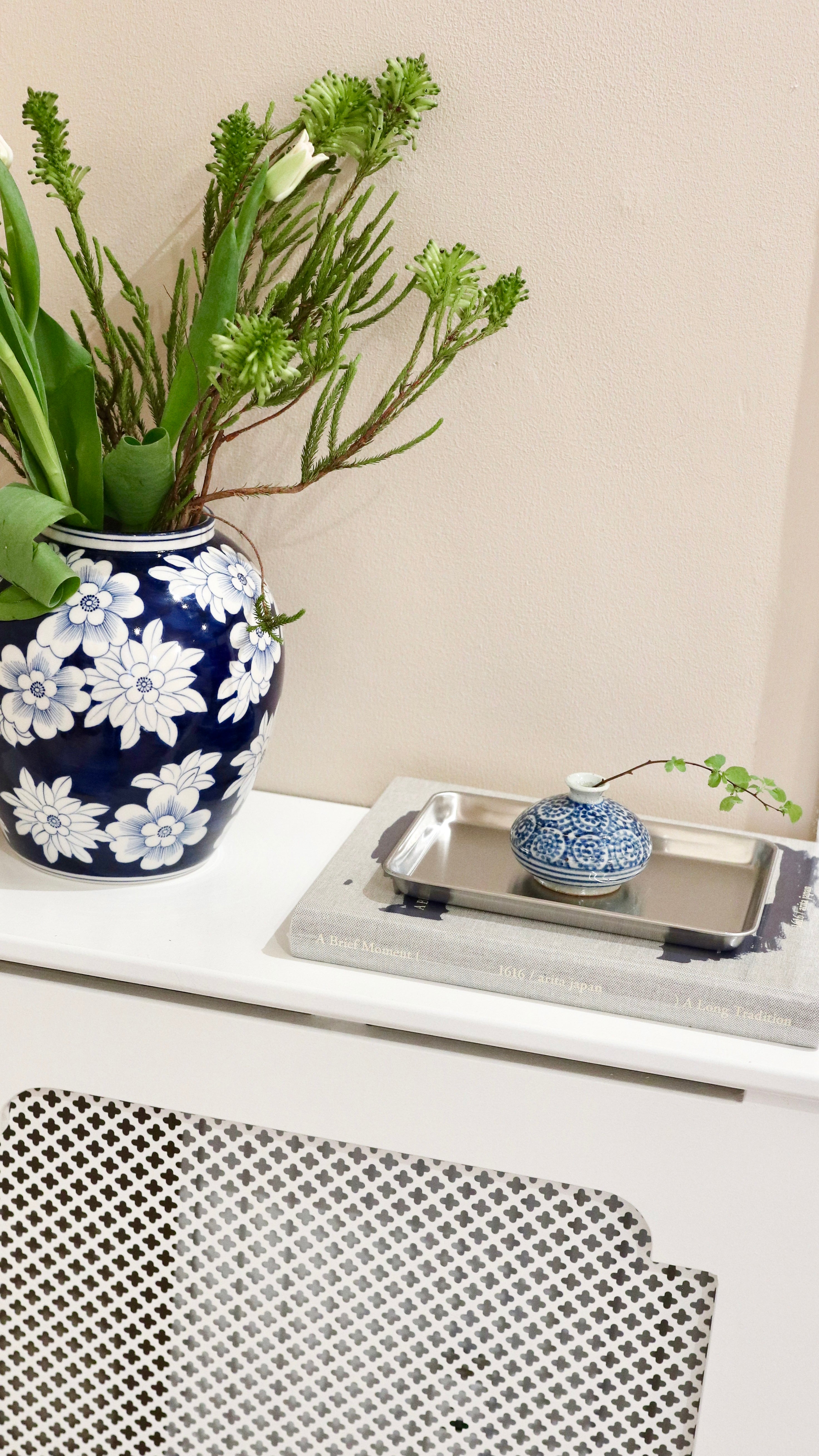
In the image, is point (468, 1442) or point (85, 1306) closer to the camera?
point (468, 1442)

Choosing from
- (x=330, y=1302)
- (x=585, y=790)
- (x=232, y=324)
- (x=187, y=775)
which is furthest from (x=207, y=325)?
(x=330, y=1302)

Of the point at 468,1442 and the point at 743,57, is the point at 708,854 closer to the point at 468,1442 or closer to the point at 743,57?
the point at 468,1442

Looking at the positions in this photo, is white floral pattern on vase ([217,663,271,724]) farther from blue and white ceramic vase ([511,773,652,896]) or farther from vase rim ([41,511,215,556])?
blue and white ceramic vase ([511,773,652,896])

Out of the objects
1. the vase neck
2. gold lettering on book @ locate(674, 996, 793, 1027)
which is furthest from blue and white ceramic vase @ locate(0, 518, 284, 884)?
gold lettering on book @ locate(674, 996, 793, 1027)

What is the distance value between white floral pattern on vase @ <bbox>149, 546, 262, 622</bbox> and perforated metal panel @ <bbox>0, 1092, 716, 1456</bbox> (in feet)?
1.20

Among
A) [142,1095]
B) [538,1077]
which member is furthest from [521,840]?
[142,1095]

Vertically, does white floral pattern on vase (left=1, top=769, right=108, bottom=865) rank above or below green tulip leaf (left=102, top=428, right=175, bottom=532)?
below

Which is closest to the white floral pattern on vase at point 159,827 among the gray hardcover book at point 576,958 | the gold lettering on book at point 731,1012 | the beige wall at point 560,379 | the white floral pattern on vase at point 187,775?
the white floral pattern on vase at point 187,775

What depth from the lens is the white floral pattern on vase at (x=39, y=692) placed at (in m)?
0.79

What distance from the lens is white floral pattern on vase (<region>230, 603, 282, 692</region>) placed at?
33.0 inches

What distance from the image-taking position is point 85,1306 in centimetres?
101

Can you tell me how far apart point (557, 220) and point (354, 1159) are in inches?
27.7

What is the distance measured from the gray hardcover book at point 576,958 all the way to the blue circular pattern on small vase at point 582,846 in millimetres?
38

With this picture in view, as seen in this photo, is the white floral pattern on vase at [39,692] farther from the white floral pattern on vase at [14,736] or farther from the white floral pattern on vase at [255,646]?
the white floral pattern on vase at [255,646]
